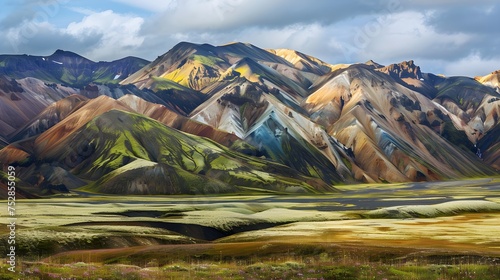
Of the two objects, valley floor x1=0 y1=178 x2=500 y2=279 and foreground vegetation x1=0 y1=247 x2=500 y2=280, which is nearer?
foreground vegetation x1=0 y1=247 x2=500 y2=280

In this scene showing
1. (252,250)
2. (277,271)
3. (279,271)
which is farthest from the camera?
(252,250)

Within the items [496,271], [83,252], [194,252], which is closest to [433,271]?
[496,271]

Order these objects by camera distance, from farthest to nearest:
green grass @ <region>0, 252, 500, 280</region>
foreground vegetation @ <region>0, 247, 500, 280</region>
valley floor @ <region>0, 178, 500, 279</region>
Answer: valley floor @ <region>0, 178, 500, 279</region> < green grass @ <region>0, 252, 500, 280</region> < foreground vegetation @ <region>0, 247, 500, 280</region>

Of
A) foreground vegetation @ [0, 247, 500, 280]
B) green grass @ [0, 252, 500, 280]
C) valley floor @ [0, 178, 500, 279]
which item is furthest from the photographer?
valley floor @ [0, 178, 500, 279]

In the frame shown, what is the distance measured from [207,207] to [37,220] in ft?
218

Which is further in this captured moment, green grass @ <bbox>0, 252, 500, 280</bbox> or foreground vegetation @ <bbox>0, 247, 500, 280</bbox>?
green grass @ <bbox>0, 252, 500, 280</bbox>

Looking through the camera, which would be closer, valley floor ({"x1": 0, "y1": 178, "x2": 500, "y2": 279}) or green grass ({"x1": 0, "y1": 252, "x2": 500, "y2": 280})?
green grass ({"x1": 0, "y1": 252, "x2": 500, "y2": 280})

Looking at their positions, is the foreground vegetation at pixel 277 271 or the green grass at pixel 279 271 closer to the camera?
the foreground vegetation at pixel 277 271

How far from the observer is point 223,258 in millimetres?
66438

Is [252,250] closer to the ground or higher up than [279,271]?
higher up

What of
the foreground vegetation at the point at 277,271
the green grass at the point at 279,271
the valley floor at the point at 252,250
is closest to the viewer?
the foreground vegetation at the point at 277,271

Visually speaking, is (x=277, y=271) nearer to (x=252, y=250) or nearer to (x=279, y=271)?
(x=279, y=271)

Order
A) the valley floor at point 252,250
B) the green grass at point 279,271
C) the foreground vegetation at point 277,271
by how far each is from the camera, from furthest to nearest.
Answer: the valley floor at point 252,250
the green grass at point 279,271
the foreground vegetation at point 277,271

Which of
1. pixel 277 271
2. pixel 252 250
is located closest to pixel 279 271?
pixel 277 271
